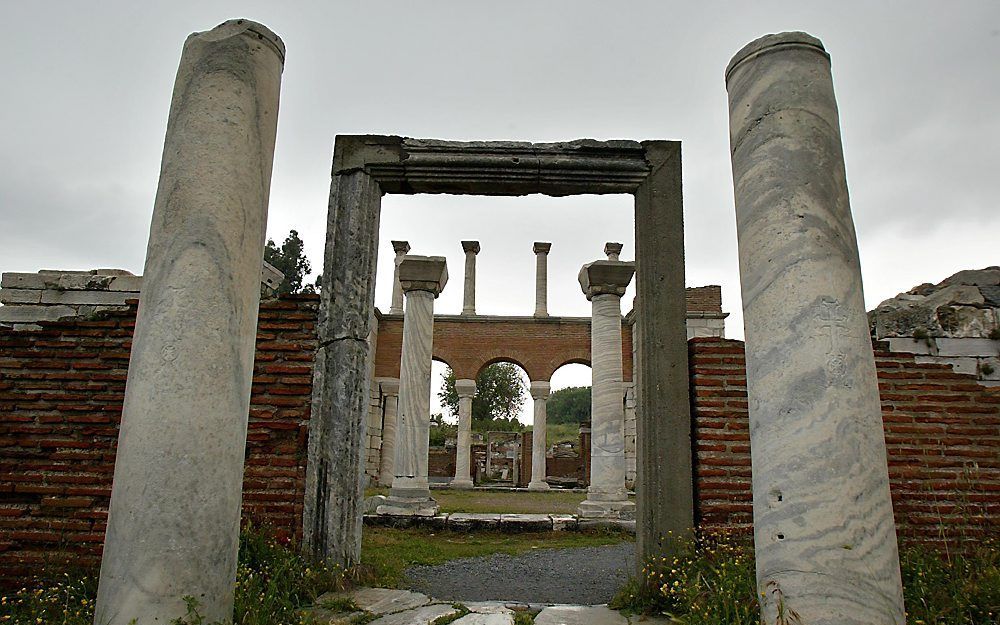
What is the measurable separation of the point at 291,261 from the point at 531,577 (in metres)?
25.6

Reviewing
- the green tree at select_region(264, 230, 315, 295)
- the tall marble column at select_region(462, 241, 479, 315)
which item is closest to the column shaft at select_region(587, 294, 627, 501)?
the tall marble column at select_region(462, 241, 479, 315)

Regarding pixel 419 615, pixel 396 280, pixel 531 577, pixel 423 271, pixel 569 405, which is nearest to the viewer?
pixel 419 615

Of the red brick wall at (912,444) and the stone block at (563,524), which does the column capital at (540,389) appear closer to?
the stone block at (563,524)

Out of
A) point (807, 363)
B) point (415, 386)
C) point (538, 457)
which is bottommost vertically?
point (538, 457)

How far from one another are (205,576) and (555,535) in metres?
6.77

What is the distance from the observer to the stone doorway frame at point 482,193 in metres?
4.50

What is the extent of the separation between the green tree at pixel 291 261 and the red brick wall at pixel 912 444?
25.4m

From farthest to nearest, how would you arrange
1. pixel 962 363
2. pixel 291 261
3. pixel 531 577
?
pixel 291 261 → pixel 531 577 → pixel 962 363

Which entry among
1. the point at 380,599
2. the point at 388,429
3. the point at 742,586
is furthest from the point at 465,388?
the point at 742,586

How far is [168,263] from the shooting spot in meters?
2.80

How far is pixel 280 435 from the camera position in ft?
15.4

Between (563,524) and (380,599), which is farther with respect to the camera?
(563,524)

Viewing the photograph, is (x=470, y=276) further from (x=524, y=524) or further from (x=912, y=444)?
(x=912, y=444)

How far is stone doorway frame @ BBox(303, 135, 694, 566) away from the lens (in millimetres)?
4504
